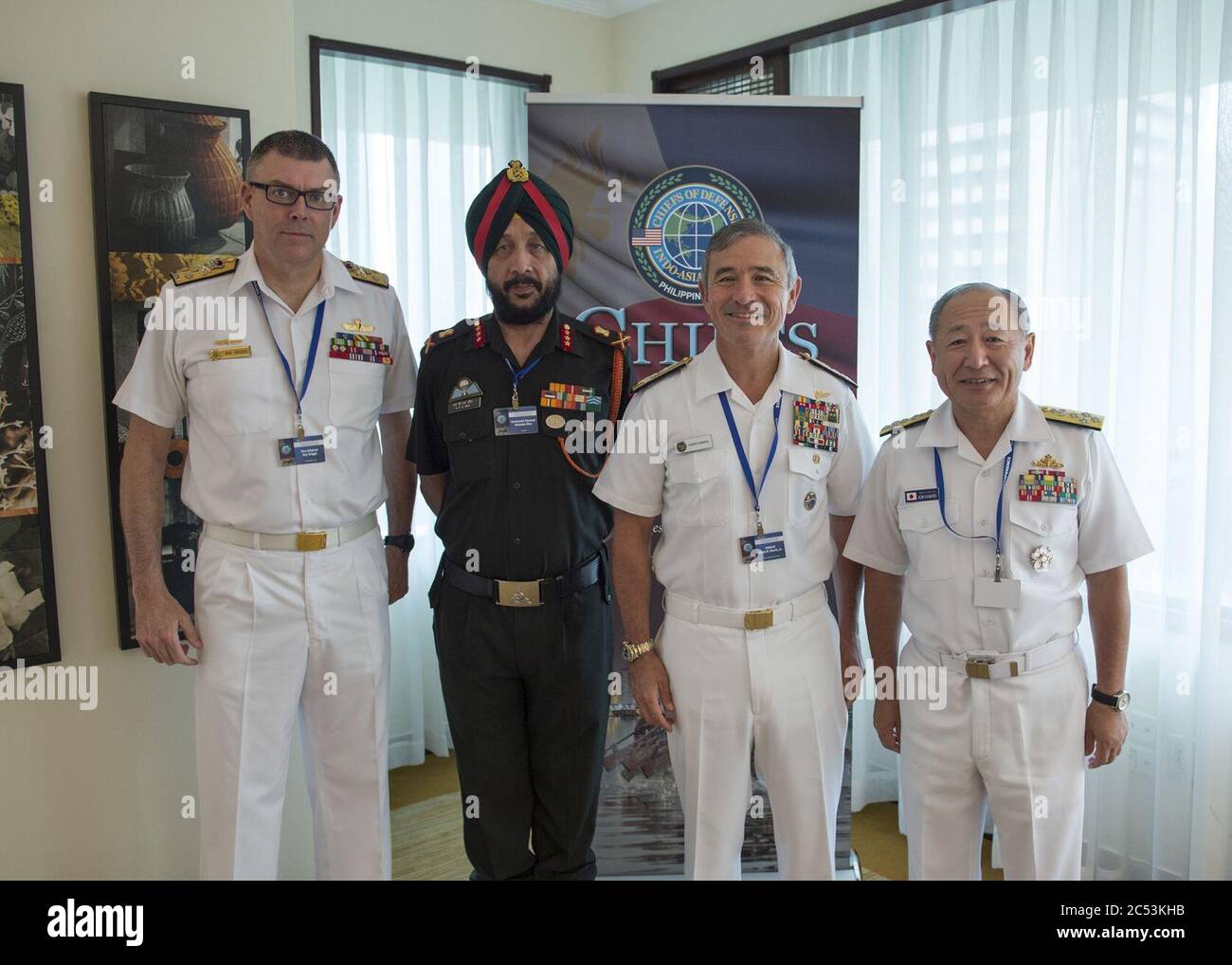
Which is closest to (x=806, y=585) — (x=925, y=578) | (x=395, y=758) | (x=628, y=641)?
(x=925, y=578)

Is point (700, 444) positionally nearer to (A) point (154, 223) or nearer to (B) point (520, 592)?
(B) point (520, 592)

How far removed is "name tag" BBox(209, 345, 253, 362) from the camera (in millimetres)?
2168

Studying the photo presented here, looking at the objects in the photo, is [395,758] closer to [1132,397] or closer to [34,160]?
[34,160]

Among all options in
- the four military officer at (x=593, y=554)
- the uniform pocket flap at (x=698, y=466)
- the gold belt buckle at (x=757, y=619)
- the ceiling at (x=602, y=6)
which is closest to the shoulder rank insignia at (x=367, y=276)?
the four military officer at (x=593, y=554)

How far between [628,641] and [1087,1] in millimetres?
2413

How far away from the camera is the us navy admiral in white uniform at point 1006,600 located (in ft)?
6.31

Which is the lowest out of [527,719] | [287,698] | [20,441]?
[527,719]

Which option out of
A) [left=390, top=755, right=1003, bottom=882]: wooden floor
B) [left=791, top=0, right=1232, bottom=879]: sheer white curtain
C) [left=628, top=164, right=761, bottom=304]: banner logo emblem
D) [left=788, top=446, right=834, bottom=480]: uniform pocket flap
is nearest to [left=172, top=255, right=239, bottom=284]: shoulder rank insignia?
[left=628, top=164, right=761, bottom=304]: banner logo emblem

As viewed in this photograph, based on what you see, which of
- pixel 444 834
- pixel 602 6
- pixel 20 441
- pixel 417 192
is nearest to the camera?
pixel 20 441

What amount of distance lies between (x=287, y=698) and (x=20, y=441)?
91 cm

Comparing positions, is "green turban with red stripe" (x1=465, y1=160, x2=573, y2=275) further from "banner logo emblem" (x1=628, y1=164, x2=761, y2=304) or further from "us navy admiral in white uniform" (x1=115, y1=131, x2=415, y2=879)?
"banner logo emblem" (x1=628, y1=164, x2=761, y2=304)

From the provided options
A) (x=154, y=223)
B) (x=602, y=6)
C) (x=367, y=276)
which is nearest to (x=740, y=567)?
(x=367, y=276)

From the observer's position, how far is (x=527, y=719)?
2352 millimetres

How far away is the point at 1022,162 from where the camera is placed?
3168 millimetres
